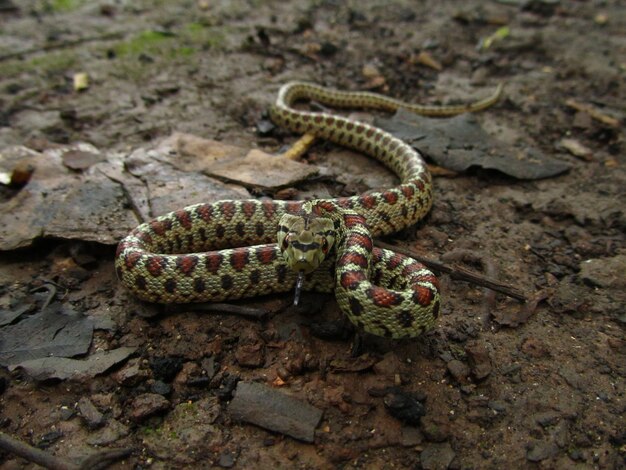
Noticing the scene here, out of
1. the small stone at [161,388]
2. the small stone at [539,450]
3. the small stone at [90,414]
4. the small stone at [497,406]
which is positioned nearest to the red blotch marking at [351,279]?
the small stone at [497,406]

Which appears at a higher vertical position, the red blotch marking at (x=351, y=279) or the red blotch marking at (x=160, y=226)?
the red blotch marking at (x=351, y=279)

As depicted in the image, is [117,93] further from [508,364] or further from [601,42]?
[601,42]

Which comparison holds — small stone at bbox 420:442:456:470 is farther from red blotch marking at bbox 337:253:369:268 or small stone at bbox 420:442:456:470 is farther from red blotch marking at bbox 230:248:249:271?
red blotch marking at bbox 230:248:249:271

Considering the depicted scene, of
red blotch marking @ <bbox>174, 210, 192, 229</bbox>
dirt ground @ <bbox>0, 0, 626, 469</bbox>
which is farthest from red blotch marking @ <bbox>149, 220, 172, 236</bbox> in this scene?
dirt ground @ <bbox>0, 0, 626, 469</bbox>

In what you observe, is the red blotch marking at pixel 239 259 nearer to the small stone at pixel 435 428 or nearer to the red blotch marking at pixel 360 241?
the red blotch marking at pixel 360 241

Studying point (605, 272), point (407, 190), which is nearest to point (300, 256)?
point (407, 190)

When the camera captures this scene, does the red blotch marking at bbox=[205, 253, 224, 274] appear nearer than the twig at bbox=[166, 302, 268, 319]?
No

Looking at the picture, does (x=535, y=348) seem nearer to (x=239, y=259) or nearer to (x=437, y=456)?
(x=437, y=456)
